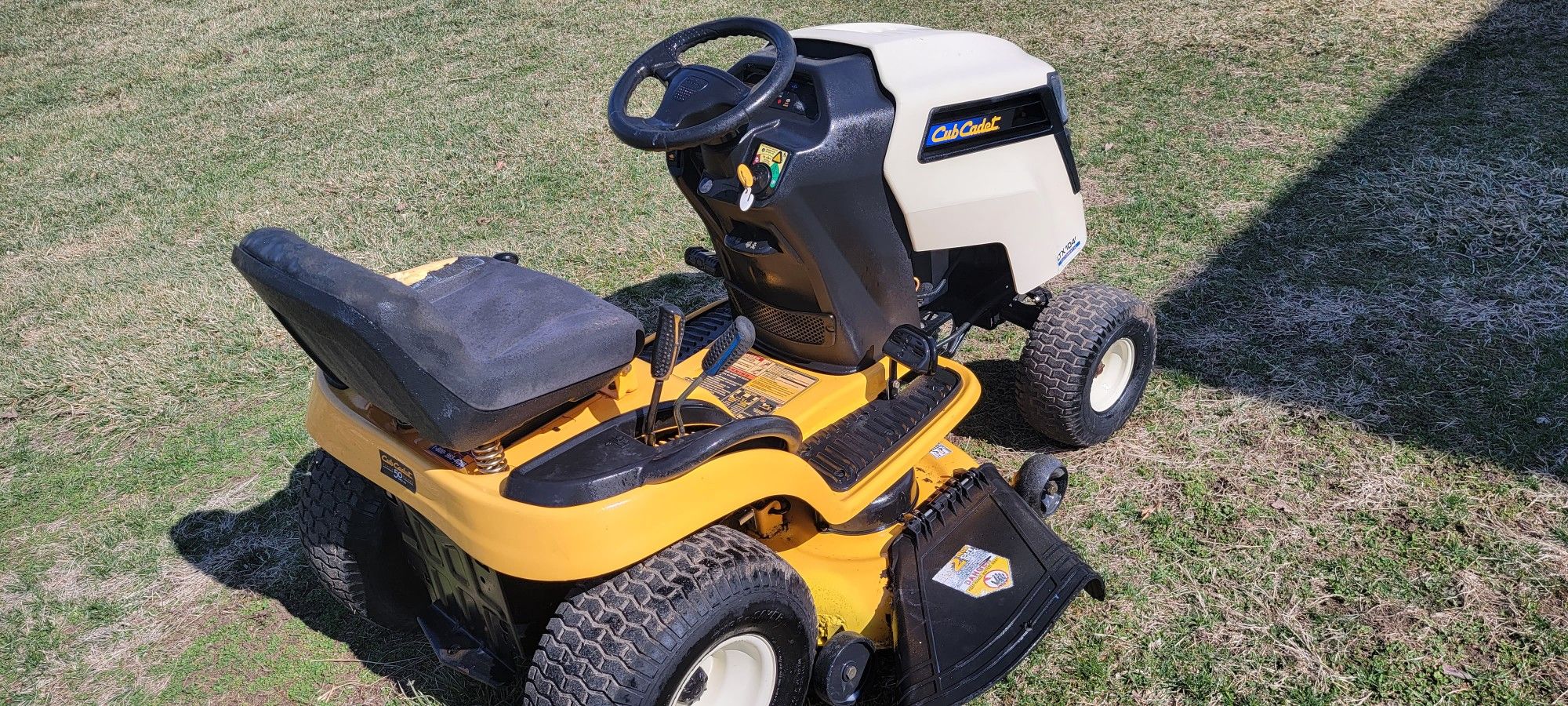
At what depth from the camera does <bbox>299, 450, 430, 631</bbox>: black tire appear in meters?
2.72

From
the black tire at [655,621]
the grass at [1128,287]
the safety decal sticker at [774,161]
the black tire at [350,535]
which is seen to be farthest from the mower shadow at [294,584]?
the safety decal sticker at [774,161]

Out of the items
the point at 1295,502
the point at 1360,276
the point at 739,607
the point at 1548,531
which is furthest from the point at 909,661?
the point at 1360,276

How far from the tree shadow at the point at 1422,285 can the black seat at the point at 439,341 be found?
2.48m

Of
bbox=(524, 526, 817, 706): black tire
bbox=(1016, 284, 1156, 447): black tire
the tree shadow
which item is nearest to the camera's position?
bbox=(524, 526, 817, 706): black tire

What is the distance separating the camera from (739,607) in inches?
87.7

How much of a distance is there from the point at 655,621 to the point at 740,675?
423mm

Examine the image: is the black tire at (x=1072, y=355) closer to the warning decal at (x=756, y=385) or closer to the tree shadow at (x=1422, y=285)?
the tree shadow at (x=1422, y=285)

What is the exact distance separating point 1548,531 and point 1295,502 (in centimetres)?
65

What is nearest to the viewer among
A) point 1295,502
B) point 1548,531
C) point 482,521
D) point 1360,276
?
point 482,521

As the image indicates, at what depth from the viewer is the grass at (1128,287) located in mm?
2941

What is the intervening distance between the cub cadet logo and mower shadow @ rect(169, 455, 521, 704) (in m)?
1.85

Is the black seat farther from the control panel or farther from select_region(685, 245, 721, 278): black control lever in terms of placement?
select_region(685, 245, 721, 278): black control lever

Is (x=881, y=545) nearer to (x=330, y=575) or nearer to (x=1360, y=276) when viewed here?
(x=330, y=575)

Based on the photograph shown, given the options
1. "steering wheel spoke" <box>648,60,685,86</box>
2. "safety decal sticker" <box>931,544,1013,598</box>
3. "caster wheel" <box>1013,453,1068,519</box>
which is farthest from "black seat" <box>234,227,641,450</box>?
"caster wheel" <box>1013,453,1068,519</box>
